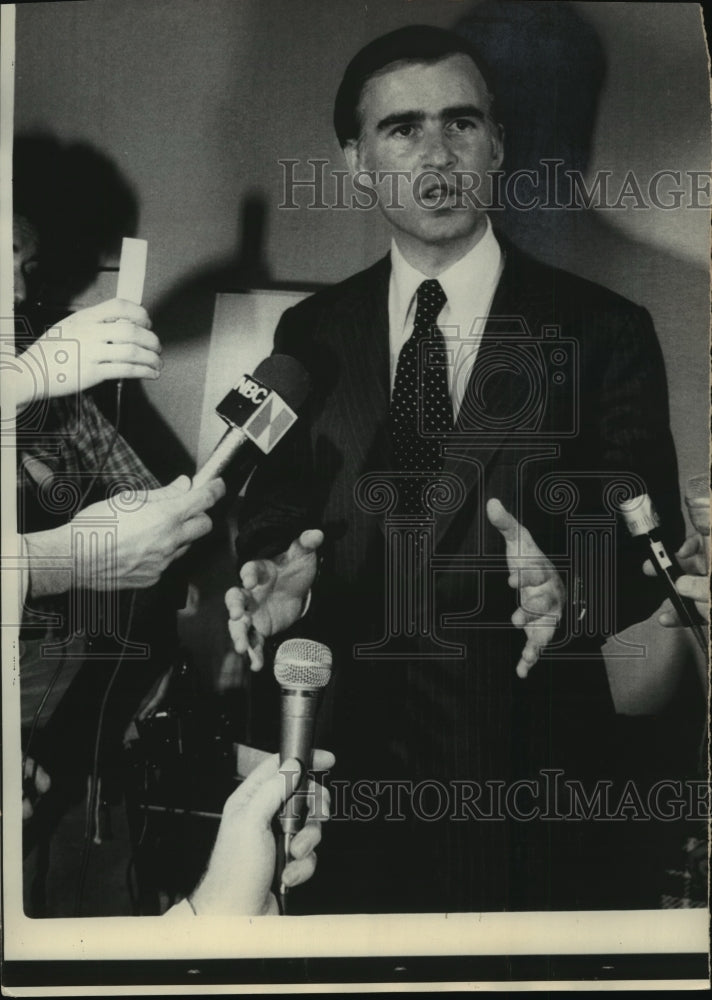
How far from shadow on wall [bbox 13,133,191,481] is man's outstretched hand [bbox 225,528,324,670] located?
0.37 m

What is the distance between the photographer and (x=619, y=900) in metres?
3.22

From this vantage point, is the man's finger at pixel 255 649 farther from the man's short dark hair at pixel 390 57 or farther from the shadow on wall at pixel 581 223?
the man's short dark hair at pixel 390 57

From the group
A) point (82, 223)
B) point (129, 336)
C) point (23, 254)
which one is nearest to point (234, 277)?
point (129, 336)

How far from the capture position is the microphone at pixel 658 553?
321 centimetres

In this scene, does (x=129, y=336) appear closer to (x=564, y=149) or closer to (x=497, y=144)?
(x=497, y=144)

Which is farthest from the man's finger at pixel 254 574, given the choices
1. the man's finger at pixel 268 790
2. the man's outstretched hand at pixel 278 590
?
the man's finger at pixel 268 790

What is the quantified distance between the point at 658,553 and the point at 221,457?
4.07 feet

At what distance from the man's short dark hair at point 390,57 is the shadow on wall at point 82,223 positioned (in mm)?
626

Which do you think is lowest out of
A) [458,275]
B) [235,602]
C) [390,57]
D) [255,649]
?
[255,649]

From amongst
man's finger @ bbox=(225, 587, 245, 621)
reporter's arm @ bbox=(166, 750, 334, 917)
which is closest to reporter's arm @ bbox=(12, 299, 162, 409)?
man's finger @ bbox=(225, 587, 245, 621)

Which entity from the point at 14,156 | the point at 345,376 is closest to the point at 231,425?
the point at 345,376

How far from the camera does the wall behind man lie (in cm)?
318

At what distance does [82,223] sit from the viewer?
3184 millimetres

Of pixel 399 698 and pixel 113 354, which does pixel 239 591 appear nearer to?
pixel 399 698
